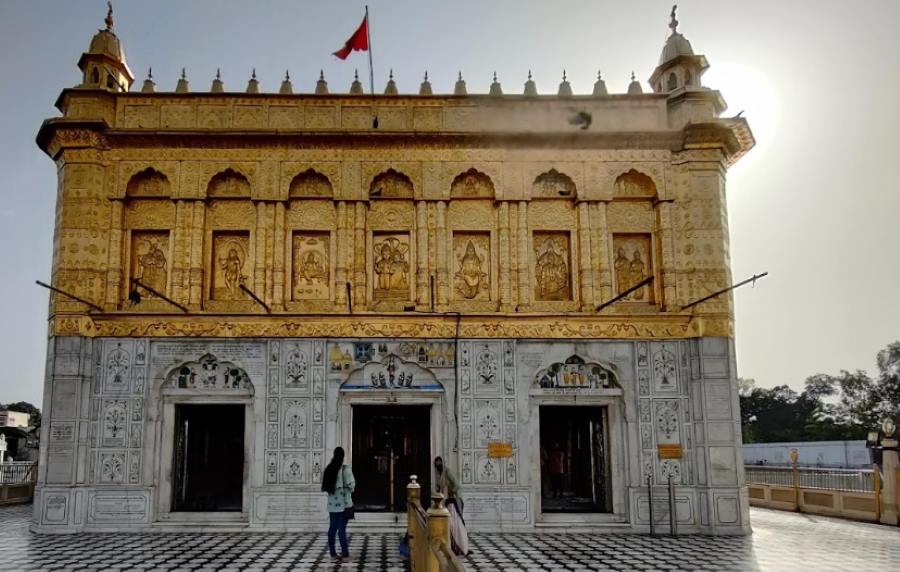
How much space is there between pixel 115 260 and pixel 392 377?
Result: 5.69m

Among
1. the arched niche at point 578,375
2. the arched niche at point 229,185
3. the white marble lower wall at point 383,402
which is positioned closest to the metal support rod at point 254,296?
the white marble lower wall at point 383,402

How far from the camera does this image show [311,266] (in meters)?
14.6

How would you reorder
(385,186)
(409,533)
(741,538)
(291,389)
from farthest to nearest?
(385,186) → (291,389) → (741,538) → (409,533)

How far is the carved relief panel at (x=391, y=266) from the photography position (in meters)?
14.6

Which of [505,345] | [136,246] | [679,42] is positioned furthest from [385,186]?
[679,42]

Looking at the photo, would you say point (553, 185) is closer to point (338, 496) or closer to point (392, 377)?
point (392, 377)

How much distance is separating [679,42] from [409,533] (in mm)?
11440

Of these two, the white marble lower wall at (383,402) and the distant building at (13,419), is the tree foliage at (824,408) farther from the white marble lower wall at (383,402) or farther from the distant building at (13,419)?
the distant building at (13,419)

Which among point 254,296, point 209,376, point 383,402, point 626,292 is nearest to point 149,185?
point 254,296

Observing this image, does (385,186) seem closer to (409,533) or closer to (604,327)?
(604,327)

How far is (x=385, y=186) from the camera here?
14969 mm

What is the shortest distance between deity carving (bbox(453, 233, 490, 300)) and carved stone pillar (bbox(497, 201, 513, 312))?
1.02 feet

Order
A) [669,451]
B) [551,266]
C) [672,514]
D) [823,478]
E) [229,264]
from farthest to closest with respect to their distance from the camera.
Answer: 1. [823,478]
2. [551,266]
3. [229,264]
4. [669,451]
5. [672,514]

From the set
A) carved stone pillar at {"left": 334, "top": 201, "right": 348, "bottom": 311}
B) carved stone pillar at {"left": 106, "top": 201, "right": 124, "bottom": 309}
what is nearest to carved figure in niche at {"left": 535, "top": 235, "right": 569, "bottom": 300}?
carved stone pillar at {"left": 334, "top": 201, "right": 348, "bottom": 311}
